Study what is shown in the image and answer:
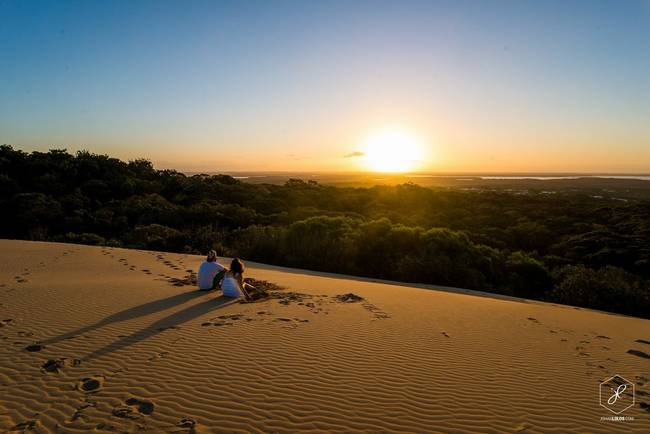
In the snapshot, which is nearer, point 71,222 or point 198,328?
point 198,328

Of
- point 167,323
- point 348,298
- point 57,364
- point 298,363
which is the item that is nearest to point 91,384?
point 57,364

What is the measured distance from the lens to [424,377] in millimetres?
5348

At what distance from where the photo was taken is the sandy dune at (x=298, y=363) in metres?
4.28

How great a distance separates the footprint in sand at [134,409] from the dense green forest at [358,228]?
11.5 meters

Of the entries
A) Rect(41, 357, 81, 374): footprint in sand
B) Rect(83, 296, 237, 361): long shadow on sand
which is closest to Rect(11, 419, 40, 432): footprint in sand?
Rect(41, 357, 81, 374): footprint in sand

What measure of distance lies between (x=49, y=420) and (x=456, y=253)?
1400 centimetres

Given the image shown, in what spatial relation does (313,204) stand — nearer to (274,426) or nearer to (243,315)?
(243,315)

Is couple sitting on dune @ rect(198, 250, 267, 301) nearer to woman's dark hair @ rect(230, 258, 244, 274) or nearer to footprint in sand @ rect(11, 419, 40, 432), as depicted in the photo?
woman's dark hair @ rect(230, 258, 244, 274)

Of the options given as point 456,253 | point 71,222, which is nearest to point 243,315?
point 456,253

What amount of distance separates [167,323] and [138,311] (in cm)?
107

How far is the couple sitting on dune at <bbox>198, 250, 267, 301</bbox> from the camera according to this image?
8938 mm

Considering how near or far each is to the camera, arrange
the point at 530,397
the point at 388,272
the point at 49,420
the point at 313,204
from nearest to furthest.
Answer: the point at 49,420 < the point at 530,397 < the point at 388,272 < the point at 313,204

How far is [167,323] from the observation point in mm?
7000

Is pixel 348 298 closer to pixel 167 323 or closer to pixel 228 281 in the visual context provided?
pixel 228 281
